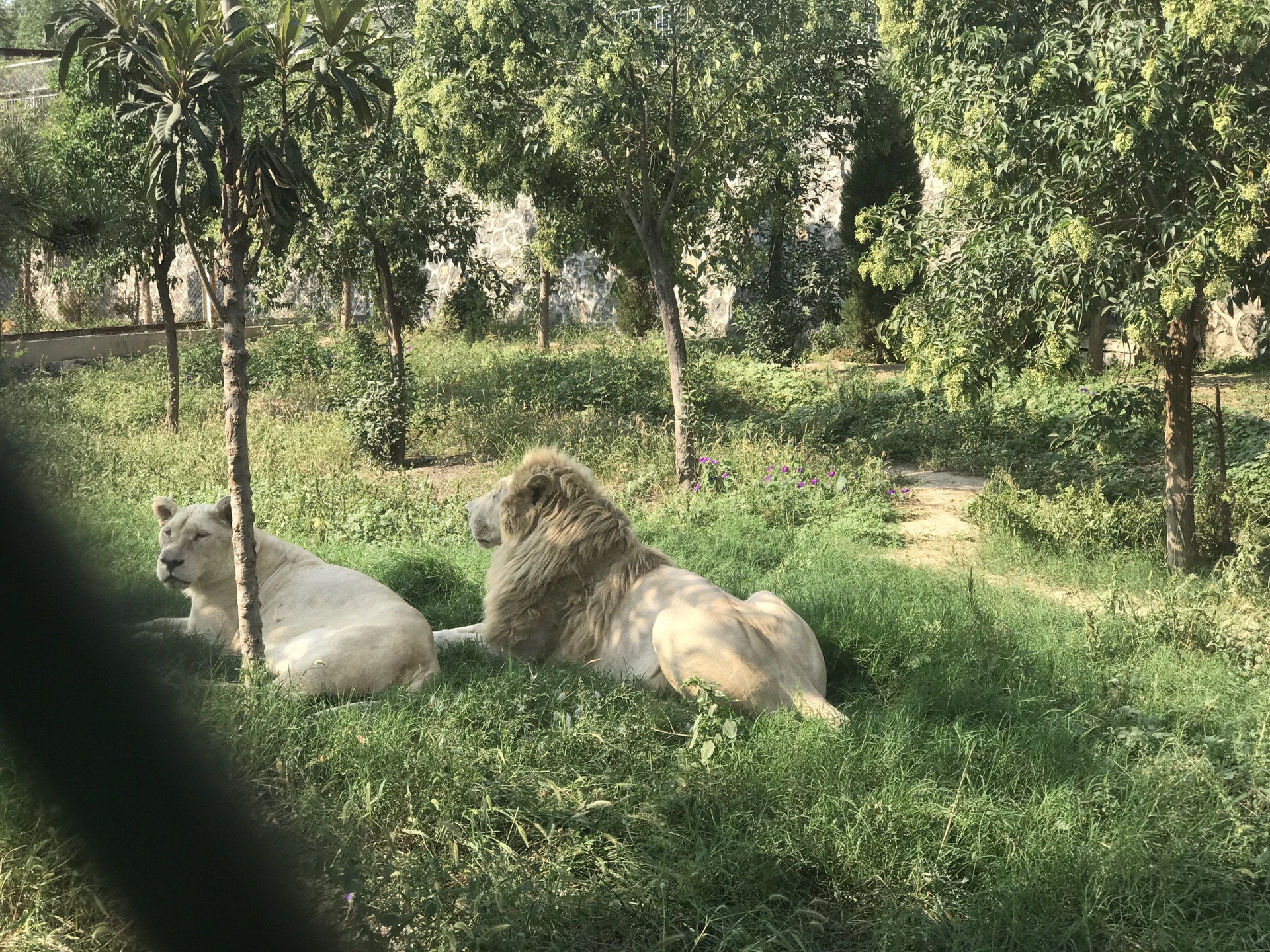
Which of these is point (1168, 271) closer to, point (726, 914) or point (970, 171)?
point (970, 171)

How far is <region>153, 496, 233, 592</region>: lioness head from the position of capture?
17.1 ft

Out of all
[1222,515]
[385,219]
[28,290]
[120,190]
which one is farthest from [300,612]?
[28,290]

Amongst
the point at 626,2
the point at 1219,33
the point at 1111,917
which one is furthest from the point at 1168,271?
the point at 626,2

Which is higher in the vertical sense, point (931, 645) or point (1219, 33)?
point (1219, 33)

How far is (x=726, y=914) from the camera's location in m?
3.02

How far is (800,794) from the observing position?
3619 mm

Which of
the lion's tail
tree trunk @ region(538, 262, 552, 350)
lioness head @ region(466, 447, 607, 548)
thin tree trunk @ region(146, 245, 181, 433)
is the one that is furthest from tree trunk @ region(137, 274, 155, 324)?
the lion's tail

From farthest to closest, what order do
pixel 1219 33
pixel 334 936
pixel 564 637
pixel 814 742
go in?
pixel 1219 33 < pixel 564 637 < pixel 814 742 < pixel 334 936

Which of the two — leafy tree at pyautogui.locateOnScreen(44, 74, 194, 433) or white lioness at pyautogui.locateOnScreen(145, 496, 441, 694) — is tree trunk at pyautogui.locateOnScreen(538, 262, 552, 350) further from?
white lioness at pyautogui.locateOnScreen(145, 496, 441, 694)

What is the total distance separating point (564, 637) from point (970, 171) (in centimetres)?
485

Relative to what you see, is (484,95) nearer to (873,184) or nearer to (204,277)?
(204,277)

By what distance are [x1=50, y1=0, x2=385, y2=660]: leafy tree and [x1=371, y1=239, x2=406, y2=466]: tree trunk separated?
7630 mm

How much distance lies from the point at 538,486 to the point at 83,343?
664 inches

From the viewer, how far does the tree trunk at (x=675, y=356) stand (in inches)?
422
